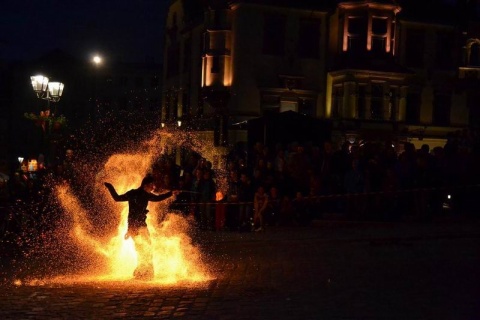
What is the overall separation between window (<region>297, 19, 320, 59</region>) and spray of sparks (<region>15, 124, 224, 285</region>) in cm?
1619

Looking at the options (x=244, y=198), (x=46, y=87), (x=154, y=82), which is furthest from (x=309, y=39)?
(x=154, y=82)

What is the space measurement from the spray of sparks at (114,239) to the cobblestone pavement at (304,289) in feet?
1.77

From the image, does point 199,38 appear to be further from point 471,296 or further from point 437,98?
point 471,296

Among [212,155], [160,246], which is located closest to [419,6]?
[212,155]

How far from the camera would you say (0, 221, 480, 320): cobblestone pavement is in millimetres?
8953

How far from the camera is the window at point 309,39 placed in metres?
36.9

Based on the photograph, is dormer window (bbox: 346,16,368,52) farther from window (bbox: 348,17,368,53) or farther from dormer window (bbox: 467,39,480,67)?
dormer window (bbox: 467,39,480,67)

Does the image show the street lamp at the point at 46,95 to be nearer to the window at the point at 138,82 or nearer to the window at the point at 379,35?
the window at the point at 379,35

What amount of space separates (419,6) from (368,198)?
23.7m

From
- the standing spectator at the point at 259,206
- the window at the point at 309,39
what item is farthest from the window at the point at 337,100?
the standing spectator at the point at 259,206

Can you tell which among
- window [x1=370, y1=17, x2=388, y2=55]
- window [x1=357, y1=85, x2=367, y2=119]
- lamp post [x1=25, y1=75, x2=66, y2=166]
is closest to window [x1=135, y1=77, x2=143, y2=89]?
window [x1=370, y1=17, x2=388, y2=55]

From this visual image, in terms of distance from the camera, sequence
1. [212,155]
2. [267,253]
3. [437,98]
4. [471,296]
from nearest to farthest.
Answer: [471,296] < [267,253] < [212,155] < [437,98]

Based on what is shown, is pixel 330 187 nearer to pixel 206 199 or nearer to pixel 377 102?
pixel 206 199

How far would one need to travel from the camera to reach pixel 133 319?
8617 millimetres
